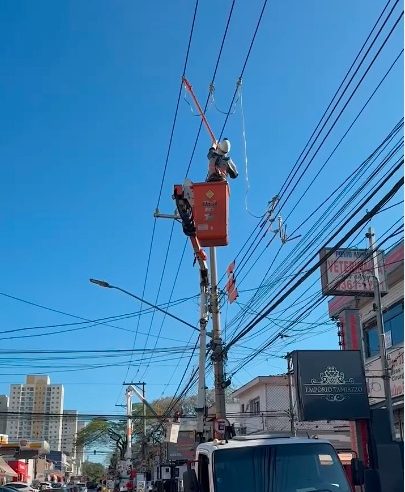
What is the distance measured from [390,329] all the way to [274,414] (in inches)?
699

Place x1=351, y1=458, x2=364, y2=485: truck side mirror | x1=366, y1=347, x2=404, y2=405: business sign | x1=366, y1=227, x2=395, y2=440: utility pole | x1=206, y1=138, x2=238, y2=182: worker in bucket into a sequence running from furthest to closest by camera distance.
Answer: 1. x1=366, y1=347, x2=404, y2=405: business sign
2. x1=366, y1=227, x2=395, y2=440: utility pole
3. x1=206, y1=138, x2=238, y2=182: worker in bucket
4. x1=351, y1=458, x2=364, y2=485: truck side mirror

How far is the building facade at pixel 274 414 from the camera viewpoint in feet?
119

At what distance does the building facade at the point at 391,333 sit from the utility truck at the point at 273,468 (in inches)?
492

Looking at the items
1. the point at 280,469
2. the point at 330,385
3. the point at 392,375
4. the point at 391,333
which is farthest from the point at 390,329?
the point at 280,469

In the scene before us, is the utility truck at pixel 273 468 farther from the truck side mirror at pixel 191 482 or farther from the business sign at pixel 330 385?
the business sign at pixel 330 385

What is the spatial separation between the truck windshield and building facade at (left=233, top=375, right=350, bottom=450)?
28.4 meters

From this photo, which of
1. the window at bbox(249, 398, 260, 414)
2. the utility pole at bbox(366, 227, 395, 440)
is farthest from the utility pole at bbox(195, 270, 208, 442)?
the window at bbox(249, 398, 260, 414)

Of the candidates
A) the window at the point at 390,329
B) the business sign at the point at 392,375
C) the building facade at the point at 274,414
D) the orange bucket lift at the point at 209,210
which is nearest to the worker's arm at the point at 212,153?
the orange bucket lift at the point at 209,210

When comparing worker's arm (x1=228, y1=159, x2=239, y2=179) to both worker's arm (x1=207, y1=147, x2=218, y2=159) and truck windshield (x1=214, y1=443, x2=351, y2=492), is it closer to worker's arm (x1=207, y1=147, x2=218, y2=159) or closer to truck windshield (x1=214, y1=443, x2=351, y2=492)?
worker's arm (x1=207, y1=147, x2=218, y2=159)

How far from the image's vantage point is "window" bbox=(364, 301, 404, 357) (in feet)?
72.0

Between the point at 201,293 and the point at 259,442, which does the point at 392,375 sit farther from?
the point at 259,442

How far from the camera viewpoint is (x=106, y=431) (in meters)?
100

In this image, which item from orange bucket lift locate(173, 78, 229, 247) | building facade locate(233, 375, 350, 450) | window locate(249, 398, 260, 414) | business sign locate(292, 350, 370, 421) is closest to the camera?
orange bucket lift locate(173, 78, 229, 247)

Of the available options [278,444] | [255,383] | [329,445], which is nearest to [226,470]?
[278,444]
